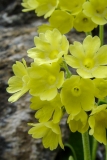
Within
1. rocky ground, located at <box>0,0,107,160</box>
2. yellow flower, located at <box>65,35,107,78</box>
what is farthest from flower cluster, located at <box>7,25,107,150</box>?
rocky ground, located at <box>0,0,107,160</box>

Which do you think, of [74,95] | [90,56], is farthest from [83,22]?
[74,95]

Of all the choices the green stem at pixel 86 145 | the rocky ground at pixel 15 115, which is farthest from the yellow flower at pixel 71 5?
the rocky ground at pixel 15 115

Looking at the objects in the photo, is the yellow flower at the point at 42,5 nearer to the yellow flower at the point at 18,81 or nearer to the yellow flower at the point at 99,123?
the yellow flower at the point at 18,81

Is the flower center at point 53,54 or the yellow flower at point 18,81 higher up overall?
the flower center at point 53,54

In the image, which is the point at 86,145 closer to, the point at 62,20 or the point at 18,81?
the point at 18,81

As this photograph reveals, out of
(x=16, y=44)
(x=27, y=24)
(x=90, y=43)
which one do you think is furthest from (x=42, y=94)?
(x=27, y=24)

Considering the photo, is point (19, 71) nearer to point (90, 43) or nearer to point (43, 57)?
point (43, 57)
